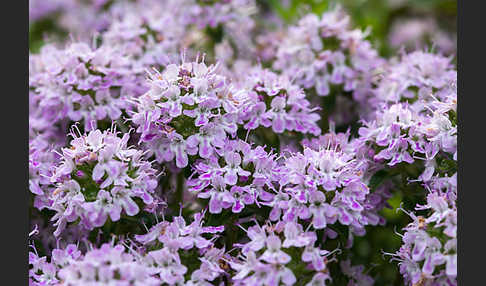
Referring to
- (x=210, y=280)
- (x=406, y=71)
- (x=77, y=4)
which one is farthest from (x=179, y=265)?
(x=77, y=4)

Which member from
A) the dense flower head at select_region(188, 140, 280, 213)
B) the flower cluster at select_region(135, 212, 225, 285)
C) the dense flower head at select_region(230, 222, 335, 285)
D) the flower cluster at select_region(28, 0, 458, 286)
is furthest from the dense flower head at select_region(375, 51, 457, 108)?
A: the flower cluster at select_region(135, 212, 225, 285)

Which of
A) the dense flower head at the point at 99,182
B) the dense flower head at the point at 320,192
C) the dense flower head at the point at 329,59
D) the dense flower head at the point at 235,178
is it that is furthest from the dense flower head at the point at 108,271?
the dense flower head at the point at 329,59

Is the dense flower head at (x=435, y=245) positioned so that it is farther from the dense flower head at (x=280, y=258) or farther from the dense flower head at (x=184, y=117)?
the dense flower head at (x=184, y=117)

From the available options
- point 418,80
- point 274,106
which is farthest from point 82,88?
point 418,80

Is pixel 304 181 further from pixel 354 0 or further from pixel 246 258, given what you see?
pixel 354 0

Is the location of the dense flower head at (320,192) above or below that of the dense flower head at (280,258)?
above

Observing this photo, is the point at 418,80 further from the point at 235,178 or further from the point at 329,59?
the point at 235,178

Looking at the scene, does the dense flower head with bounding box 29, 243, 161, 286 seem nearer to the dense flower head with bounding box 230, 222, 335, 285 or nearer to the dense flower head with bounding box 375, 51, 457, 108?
the dense flower head with bounding box 230, 222, 335, 285

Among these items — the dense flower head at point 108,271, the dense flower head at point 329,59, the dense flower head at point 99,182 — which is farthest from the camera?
the dense flower head at point 329,59
